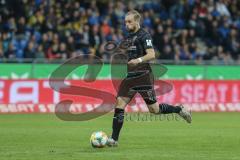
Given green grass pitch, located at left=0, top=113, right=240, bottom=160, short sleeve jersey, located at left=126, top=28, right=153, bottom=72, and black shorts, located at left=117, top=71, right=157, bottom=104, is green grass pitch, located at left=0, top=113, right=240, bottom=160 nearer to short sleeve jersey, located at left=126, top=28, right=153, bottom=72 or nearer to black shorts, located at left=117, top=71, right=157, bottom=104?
black shorts, located at left=117, top=71, right=157, bottom=104

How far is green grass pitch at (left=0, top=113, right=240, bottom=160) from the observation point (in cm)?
1115

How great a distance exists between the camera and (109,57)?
84.3 ft

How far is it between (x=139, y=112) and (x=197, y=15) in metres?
7.59

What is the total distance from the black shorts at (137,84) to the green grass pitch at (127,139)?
102cm

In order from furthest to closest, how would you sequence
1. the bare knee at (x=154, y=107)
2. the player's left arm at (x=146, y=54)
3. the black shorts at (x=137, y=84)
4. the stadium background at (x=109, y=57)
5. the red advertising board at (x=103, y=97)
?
the red advertising board at (x=103, y=97) < the stadium background at (x=109, y=57) < the bare knee at (x=154, y=107) < the black shorts at (x=137, y=84) < the player's left arm at (x=146, y=54)

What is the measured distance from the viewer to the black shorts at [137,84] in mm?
12594

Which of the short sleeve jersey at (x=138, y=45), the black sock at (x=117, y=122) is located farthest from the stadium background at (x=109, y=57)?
the short sleeve jersey at (x=138, y=45)

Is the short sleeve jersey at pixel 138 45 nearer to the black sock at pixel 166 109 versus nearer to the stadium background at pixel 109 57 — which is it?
the black sock at pixel 166 109

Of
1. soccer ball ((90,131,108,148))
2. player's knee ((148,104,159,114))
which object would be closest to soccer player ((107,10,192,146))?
soccer ball ((90,131,108,148))

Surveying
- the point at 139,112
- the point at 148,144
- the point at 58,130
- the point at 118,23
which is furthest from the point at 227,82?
the point at 148,144

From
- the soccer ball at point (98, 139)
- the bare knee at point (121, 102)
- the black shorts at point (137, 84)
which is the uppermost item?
the black shorts at point (137, 84)

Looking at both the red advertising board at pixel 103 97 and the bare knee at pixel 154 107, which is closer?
the bare knee at pixel 154 107

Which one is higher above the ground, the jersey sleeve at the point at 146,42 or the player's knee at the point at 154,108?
the jersey sleeve at the point at 146,42

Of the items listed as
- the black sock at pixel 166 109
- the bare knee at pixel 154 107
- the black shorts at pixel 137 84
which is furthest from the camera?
the black sock at pixel 166 109
